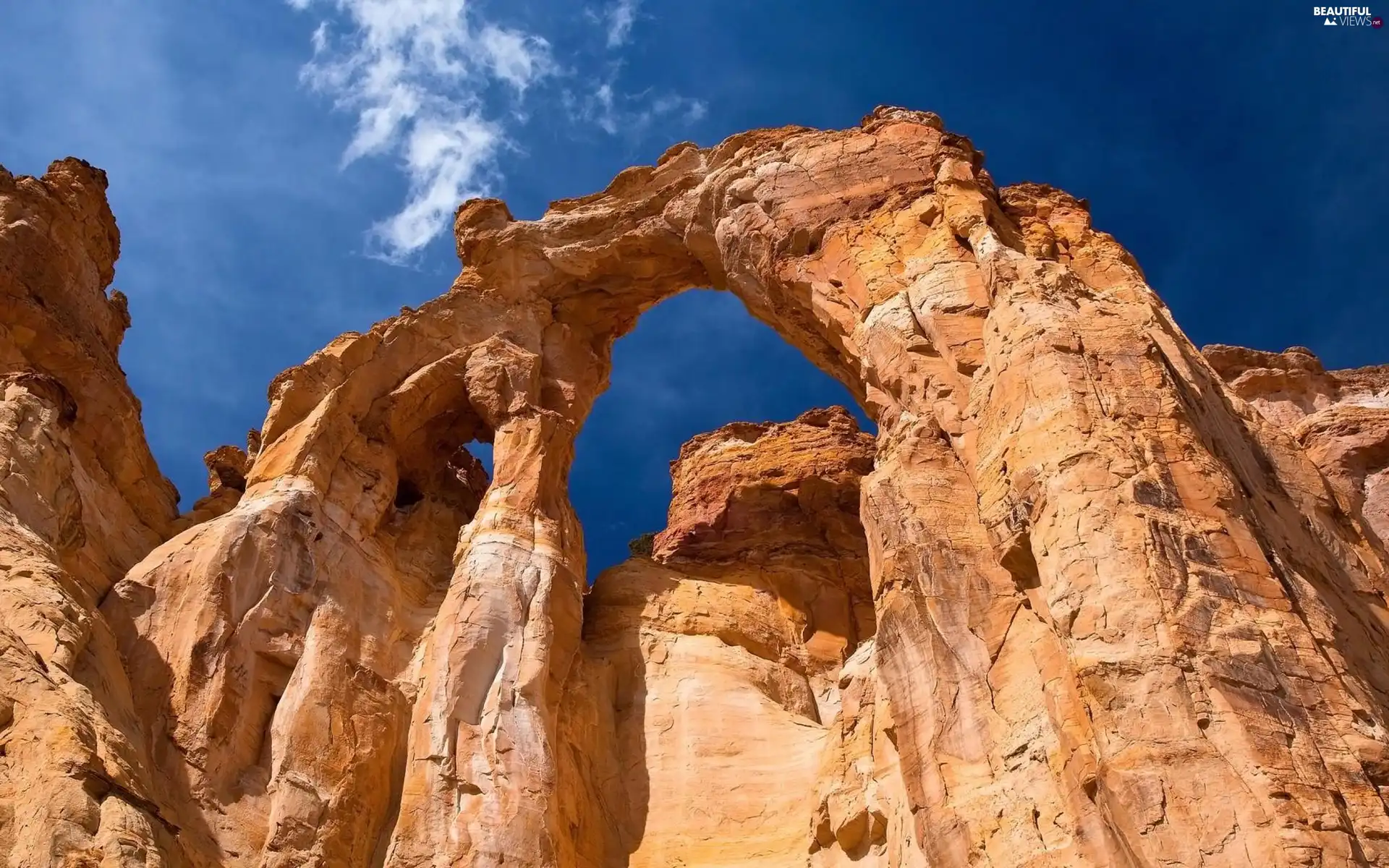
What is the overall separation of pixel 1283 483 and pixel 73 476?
15.3 meters

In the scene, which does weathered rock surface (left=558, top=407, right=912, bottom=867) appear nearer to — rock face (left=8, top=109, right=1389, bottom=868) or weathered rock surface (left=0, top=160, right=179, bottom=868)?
rock face (left=8, top=109, right=1389, bottom=868)

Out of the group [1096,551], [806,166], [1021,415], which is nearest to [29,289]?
[806,166]

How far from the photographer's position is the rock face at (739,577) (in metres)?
9.65

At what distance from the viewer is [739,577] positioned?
819 inches

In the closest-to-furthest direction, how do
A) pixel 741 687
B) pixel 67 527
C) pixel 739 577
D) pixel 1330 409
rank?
pixel 67 527, pixel 741 687, pixel 1330 409, pixel 739 577

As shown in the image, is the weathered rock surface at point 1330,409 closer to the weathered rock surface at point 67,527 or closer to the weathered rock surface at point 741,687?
the weathered rock surface at point 741,687

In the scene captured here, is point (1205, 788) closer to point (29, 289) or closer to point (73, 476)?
point (73, 476)

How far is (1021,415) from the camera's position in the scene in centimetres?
1195

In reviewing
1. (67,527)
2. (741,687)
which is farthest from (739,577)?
(67,527)

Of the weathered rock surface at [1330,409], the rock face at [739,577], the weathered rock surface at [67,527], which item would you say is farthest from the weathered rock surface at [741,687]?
the weathered rock surface at [1330,409]

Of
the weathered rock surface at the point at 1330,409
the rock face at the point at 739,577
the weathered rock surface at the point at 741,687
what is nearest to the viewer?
the rock face at the point at 739,577

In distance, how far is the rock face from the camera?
965 centimetres

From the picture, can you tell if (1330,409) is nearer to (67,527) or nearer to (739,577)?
(739,577)

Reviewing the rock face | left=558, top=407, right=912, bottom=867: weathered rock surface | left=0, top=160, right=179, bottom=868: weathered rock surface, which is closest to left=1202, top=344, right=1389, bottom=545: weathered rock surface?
the rock face
